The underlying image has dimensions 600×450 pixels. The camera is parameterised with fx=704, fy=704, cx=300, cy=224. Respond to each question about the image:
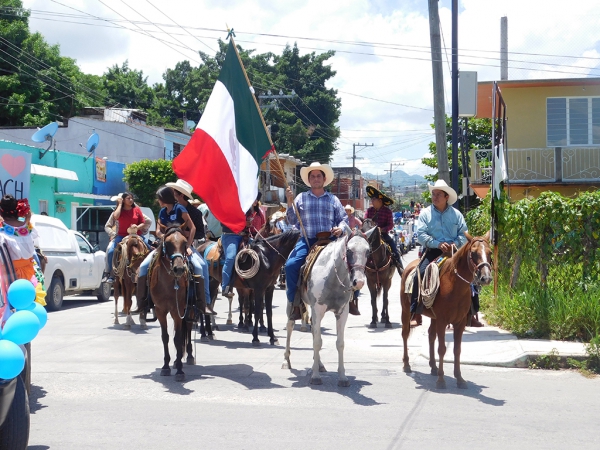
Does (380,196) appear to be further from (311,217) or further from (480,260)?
(480,260)

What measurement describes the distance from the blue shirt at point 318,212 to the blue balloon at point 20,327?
4907 mm

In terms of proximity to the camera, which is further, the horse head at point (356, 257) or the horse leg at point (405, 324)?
the horse leg at point (405, 324)

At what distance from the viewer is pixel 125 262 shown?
14008 mm

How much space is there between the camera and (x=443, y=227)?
9.38 m

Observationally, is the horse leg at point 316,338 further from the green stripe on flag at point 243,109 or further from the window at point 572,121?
the window at point 572,121

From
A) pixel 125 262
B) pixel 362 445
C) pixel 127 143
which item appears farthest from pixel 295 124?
pixel 362 445

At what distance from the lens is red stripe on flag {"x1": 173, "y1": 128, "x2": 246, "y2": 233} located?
359 inches

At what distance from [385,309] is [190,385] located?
20.4 feet

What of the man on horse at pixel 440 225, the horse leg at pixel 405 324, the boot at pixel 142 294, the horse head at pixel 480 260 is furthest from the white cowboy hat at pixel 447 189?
the boot at pixel 142 294

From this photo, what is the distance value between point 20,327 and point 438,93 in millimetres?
13158

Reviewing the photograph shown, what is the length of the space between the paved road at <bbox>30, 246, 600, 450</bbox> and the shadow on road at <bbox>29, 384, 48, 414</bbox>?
0.02 m

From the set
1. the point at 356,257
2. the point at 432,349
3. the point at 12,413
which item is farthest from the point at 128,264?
the point at 12,413

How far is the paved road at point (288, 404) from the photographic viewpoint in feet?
20.9

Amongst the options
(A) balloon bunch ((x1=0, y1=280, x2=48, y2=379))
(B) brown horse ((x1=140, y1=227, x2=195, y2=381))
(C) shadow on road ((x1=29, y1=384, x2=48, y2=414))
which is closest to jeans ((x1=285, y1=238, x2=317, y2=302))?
(B) brown horse ((x1=140, y1=227, x2=195, y2=381))
